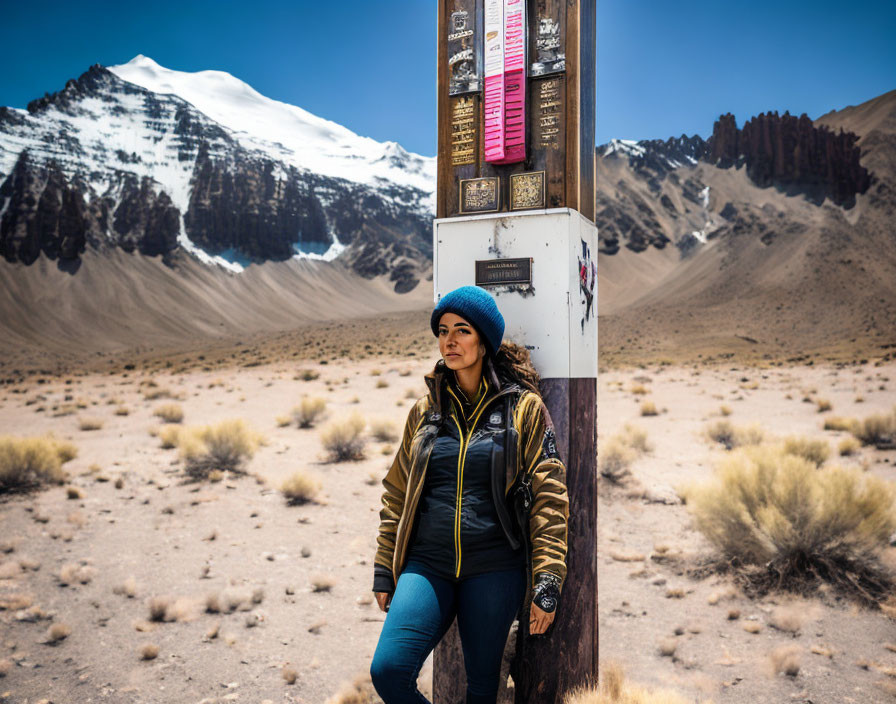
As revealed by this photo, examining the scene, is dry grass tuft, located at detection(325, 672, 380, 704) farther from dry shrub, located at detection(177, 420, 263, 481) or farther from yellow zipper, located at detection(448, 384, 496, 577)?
dry shrub, located at detection(177, 420, 263, 481)

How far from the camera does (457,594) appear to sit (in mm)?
2244

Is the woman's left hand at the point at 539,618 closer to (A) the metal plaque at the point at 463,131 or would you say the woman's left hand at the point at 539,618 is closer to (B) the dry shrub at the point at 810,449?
(A) the metal plaque at the point at 463,131

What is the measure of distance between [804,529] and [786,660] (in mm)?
1582

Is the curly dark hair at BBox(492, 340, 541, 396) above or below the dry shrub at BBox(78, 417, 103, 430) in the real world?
above

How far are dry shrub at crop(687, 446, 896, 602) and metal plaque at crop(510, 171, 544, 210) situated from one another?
12.5ft

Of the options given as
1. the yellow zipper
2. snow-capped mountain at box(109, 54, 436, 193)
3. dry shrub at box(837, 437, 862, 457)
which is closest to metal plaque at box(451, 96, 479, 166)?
the yellow zipper

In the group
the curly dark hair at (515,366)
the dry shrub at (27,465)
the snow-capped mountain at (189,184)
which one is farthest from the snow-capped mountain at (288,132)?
the curly dark hair at (515,366)

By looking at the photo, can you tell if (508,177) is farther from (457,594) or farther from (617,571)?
(617,571)

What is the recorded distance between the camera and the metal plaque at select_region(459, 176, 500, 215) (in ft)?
10.1

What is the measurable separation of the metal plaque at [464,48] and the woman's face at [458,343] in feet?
4.80

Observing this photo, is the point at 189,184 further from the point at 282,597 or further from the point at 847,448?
the point at 282,597

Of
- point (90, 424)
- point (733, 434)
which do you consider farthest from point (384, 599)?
point (90, 424)

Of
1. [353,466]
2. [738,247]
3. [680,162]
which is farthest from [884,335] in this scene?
[680,162]

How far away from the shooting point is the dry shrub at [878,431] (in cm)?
1038
